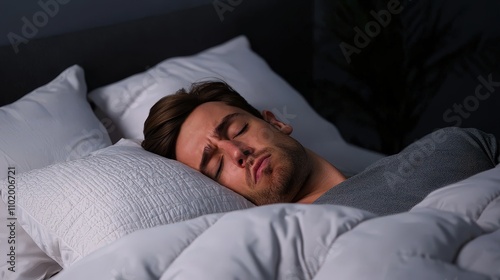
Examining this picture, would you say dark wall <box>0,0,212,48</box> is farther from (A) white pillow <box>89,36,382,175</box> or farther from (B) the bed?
(A) white pillow <box>89,36,382,175</box>

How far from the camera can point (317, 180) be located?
2361 mm

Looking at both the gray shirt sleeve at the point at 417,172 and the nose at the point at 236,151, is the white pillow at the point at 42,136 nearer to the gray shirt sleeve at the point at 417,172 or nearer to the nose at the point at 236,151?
the nose at the point at 236,151

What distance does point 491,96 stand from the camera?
355 cm

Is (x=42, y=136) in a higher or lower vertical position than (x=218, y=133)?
higher

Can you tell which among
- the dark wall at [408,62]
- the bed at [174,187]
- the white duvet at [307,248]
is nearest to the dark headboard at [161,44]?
the bed at [174,187]

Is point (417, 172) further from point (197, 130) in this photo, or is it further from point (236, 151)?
point (197, 130)

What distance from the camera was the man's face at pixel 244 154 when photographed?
224cm

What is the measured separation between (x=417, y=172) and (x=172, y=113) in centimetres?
68

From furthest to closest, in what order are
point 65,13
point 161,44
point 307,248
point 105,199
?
point 161,44 < point 65,13 < point 105,199 < point 307,248

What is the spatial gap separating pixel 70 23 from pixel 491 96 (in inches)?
69.6

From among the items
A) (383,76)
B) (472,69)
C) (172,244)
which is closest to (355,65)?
(383,76)

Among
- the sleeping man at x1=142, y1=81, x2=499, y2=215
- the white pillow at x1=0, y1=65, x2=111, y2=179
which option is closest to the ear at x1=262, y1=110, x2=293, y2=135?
the sleeping man at x1=142, y1=81, x2=499, y2=215

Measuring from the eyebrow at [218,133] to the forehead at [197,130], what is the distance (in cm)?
1

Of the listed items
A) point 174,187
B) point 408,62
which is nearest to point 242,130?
point 174,187
